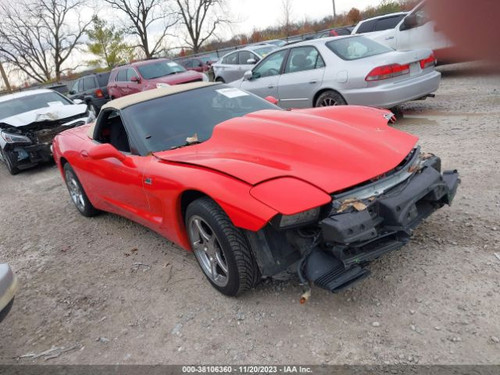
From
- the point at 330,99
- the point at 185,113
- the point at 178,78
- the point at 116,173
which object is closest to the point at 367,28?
the point at 178,78

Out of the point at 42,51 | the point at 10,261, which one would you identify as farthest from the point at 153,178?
the point at 42,51

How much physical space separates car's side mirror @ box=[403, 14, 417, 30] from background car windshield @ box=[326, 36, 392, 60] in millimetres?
6162

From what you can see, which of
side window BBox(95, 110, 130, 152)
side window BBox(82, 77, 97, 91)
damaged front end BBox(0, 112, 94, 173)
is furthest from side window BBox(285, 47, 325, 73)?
side window BBox(82, 77, 97, 91)

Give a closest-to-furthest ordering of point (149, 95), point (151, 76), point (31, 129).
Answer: point (149, 95) < point (31, 129) < point (151, 76)

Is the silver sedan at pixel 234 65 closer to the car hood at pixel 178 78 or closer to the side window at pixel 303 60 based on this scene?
the car hood at pixel 178 78

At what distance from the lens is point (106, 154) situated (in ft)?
11.2

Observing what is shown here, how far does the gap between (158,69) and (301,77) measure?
262 inches

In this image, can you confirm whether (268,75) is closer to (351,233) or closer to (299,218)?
(299,218)

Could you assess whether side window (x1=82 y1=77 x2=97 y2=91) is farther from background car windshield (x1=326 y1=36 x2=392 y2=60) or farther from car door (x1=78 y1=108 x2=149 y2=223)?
car door (x1=78 y1=108 x2=149 y2=223)

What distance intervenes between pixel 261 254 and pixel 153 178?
112 cm

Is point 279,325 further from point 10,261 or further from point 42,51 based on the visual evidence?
point 42,51

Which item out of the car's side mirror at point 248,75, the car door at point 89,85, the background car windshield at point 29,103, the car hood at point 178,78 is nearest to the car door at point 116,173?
the car's side mirror at point 248,75

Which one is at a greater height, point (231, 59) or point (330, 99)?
point (231, 59)

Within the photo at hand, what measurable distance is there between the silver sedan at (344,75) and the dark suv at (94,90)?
9121 millimetres
